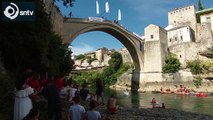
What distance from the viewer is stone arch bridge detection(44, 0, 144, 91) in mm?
25641

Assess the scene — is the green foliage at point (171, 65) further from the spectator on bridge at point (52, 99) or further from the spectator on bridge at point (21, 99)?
the spectator on bridge at point (21, 99)

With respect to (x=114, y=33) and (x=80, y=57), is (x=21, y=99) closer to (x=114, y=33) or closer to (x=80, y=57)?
(x=114, y=33)

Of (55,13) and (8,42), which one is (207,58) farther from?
(8,42)

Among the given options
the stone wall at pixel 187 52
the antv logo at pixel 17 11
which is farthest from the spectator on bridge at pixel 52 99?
the stone wall at pixel 187 52

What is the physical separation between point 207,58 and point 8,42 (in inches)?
1508

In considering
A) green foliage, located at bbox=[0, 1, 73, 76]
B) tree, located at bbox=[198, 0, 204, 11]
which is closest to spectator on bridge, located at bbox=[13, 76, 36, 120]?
green foliage, located at bbox=[0, 1, 73, 76]

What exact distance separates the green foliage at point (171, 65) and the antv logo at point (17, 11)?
116ft

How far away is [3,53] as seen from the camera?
1175 centimetres

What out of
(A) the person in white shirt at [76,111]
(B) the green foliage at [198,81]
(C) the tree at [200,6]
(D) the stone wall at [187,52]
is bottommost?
(A) the person in white shirt at [76,111]

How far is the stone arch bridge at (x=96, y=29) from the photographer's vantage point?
1009 inches

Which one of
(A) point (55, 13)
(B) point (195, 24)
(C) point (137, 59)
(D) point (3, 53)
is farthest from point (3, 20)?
(B) point (195, 24)

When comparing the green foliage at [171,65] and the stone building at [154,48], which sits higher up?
the stone building at [154,48]

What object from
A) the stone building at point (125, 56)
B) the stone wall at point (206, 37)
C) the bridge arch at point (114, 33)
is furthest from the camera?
the stone building at point (125, 56)

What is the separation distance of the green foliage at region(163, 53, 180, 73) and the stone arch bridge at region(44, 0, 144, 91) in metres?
4.36
